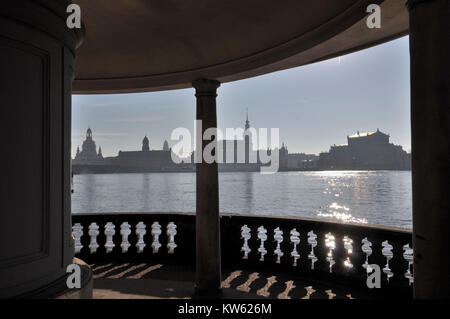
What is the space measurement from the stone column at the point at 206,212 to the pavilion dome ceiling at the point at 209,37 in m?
0.74

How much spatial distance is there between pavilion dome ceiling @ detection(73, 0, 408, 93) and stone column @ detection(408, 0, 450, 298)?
140 cm

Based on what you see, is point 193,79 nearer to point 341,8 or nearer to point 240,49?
point 240,49

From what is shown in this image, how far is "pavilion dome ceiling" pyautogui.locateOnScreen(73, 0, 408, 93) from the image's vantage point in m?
Result: 5.61

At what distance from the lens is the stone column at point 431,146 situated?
323cm

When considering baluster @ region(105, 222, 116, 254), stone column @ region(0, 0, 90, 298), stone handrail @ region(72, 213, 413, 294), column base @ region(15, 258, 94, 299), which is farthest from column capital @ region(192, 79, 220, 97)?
baluster @ region(105, 222, 116, 254)

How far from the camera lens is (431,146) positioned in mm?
3309

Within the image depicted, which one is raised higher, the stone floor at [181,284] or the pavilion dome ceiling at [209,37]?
the pavilion dome ceiling at [209,37]

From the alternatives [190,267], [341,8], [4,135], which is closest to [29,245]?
[4,135]

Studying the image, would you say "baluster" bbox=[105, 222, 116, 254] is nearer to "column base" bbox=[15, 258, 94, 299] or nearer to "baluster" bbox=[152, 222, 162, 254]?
"baluster" bbox=[152, 222, 162, 254]

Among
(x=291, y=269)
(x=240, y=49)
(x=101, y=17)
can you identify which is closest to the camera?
(x=101, y=17)

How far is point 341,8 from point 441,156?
120 inches

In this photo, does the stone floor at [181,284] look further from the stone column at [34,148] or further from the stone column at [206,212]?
the stone column at [34,148]

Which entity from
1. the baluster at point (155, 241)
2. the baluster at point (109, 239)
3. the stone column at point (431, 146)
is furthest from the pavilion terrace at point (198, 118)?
the baluster at point (109, 239)
